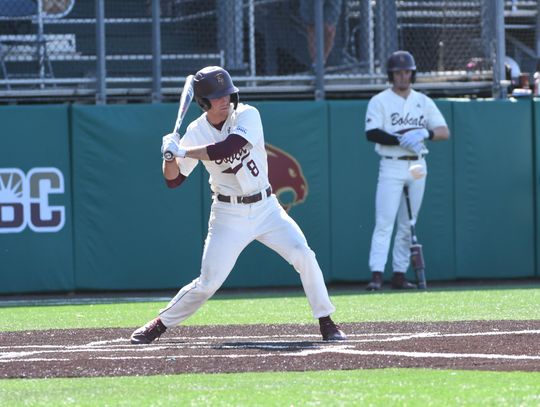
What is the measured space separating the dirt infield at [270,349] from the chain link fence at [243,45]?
495cm

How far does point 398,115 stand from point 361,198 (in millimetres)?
1264

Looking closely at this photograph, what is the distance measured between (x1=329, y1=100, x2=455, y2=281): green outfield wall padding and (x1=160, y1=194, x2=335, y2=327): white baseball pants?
5238mm

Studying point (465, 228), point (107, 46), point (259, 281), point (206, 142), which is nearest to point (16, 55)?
point (107, 46)

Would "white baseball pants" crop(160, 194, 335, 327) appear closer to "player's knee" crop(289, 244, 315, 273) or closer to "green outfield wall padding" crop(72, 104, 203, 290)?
"player's knee" crop(289, 244, 315, 273)

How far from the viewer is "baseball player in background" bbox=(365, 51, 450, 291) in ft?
38.1

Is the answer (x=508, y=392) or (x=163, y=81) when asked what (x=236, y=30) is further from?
(x=508, y=392)

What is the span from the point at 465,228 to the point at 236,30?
320cm

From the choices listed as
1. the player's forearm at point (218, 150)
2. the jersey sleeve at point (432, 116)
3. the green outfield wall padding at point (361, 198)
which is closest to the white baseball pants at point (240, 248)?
the player's forearm at point (218, 150)

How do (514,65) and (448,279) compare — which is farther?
(514,65)

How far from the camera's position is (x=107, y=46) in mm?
12648

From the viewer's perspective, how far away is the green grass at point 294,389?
4.79m

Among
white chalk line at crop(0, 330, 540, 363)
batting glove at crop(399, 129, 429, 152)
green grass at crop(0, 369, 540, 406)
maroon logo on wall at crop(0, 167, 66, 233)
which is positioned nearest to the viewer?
green grass at crop(0, 369, 540, 406)

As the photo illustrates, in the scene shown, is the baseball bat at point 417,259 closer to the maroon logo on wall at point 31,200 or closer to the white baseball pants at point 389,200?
the white baseball pants at point 389,200

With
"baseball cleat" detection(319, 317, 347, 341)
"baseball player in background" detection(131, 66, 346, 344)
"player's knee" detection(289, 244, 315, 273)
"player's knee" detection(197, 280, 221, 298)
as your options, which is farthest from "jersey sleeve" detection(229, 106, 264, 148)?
"baseball cleat" detection(319, 317, 347, 341)
